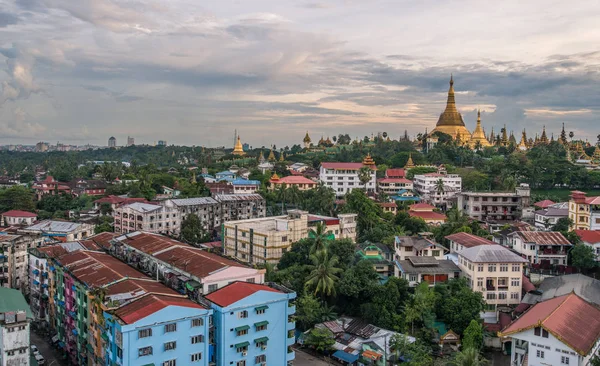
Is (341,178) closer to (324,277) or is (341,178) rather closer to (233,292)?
(324,277)

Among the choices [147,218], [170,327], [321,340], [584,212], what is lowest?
[321,340]

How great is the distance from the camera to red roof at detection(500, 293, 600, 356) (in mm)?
17078

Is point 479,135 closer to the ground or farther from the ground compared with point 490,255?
farther from the ground

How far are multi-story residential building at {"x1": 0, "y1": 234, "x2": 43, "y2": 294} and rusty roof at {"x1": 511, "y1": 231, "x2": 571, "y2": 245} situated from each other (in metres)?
26.8

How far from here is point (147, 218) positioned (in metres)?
35.9

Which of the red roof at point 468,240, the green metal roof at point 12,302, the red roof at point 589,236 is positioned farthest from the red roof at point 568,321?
the green metal roof at point 12,302

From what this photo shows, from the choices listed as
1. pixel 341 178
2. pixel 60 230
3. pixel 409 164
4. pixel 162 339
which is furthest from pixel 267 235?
pixel 409 164

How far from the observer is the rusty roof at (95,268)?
19359mm

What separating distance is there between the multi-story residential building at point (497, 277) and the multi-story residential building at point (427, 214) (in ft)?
48.0

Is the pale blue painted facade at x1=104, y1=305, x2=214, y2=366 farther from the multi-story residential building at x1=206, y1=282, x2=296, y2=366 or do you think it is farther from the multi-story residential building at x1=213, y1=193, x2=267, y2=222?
the multi-story residential building at x1=213, y1=193, x2=267, y2=222

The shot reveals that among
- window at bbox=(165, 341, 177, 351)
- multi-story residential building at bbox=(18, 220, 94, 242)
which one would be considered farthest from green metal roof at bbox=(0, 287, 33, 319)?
multi-story residential building at bbox=(18, 220, 94, 242)

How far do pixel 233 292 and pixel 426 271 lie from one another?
33.6 ft

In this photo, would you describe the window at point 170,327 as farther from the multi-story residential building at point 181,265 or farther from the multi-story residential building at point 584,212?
the multi-story residential building at point 584,212

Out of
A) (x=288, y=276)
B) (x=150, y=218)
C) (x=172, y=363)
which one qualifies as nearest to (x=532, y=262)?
(x=288, y=276)
